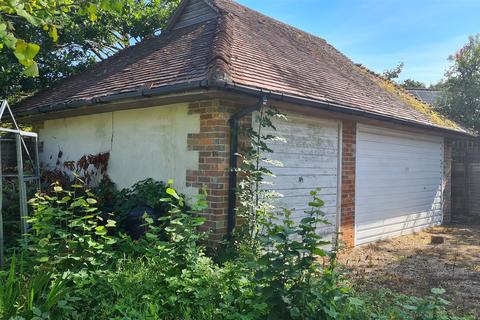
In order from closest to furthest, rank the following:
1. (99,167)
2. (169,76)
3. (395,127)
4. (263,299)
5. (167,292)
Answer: (263,299) < (167,292) < (169,76) < (99,167) < (395,127)

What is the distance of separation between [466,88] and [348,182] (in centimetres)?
733

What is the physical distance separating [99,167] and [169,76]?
2577mm

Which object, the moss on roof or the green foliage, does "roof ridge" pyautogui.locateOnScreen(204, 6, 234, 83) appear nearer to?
the green foliage

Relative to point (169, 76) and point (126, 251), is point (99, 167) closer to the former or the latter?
point (169, 76)

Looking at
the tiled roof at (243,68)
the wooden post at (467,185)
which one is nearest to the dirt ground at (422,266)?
the tiled roof at (243,68)

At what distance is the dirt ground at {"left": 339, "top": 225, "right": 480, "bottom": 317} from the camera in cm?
517

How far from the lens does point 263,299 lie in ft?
10.3

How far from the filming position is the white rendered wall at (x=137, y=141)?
6.21 meters

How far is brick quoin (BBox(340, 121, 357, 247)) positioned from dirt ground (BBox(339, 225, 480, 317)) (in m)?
0.39

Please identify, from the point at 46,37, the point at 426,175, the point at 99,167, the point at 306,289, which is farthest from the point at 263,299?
the point at 46,37

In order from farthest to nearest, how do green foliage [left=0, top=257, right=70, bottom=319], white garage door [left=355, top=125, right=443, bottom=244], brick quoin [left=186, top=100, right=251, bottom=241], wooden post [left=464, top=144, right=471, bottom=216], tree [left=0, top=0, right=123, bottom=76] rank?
wooden post [left=464, top=144, right=471, bottom=216] < white garage door [left=355, top=125, right=443, bottom=244] < brick quoin [left=186, top=100, right=251, bottom=241] < green foliage [left=0, top=257, right=70, bottom=319] < tree [left=0, top=0, right=123, bottom=76]

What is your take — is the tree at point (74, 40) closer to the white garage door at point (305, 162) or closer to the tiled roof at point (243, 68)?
the tiled roof at point (243, 68)

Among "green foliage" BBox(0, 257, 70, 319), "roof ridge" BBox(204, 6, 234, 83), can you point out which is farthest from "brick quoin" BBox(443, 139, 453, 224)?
"green foliage" BBox(0, 257, 70, 319)

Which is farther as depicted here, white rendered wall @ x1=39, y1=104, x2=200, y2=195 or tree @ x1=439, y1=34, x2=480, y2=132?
tree @ x1=439, y1=34, x2=480, y2=132
